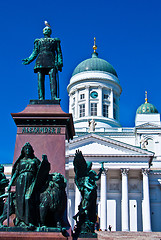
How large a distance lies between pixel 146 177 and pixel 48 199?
4324cm

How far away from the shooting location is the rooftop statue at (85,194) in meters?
8.35

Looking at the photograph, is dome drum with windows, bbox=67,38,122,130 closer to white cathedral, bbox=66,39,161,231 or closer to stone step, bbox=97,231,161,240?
white cathedral, bbox=66,39,161,231

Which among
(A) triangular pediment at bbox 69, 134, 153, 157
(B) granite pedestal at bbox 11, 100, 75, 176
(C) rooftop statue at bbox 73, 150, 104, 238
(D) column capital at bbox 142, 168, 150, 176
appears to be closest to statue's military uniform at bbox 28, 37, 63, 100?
(B) granite pedestal at bbox 11, 100, 75, 176

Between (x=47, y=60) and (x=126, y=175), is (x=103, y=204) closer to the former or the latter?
(x=126, y=175)

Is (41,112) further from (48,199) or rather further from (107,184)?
(107,184)

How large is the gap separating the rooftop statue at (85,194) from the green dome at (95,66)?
6401 cm

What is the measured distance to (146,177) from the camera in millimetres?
48812

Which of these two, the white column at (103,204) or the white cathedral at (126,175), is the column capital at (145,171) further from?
the white column at (103,204)

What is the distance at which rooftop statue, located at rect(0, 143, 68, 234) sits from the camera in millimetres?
6984

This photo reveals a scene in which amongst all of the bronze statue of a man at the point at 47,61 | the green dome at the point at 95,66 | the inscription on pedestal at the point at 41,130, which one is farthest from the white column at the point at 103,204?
the inscription on pedestal at the point at 41,130

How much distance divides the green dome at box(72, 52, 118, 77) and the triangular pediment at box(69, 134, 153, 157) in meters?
24.6

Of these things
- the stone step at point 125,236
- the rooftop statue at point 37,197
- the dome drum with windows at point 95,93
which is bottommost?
the stone step at point 125,236

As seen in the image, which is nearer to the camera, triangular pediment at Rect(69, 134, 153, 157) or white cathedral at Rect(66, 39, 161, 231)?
Answer: white cathedral at Rect(66, 39, 161, 231)

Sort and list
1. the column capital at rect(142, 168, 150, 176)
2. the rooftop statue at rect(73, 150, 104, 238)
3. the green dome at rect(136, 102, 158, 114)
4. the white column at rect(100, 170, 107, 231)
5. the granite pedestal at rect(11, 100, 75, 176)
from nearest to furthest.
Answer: the granite pedestal at rect(11, 100, 75, 176)
the rooftop statue at rect(73, 150, 104, 238)
the white column at rect(100, 170, 107, 231)
the column capital at rect(142, 168, 150, 176)
the green dome at rect(136, 102, 158, 114)
